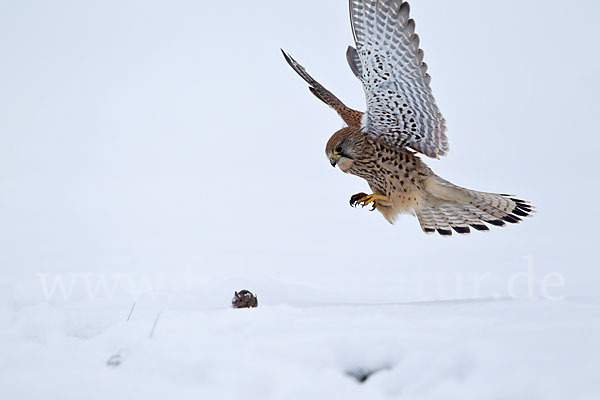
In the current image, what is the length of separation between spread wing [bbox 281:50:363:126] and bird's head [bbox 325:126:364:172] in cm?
19

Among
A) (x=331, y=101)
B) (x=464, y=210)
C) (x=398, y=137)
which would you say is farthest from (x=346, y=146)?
(x=464, y=210)

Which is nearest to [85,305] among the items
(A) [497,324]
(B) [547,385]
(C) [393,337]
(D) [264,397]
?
(D) [264,397]

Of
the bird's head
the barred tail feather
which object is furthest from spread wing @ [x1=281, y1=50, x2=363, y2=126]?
the barred tail feather

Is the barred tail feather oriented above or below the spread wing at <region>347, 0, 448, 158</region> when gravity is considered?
below

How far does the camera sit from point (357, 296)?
3.38 meters

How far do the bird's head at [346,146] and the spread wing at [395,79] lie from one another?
12cm

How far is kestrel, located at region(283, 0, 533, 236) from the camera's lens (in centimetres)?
269

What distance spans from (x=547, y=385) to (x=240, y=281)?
2.25 meters

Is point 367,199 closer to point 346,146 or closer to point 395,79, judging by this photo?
point 346,146

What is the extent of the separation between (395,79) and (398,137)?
0.43 m

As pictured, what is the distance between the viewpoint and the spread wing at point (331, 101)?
3.53m

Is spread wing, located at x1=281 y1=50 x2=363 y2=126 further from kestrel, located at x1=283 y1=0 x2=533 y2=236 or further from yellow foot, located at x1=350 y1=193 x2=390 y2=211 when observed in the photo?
yellow foot, located at x1=350 y1=193 x2=390 y2=211

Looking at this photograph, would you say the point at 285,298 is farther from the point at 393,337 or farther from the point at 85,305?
the point at 393,337

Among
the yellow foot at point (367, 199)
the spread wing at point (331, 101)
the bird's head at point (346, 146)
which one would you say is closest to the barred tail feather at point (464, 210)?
the yellow foot at point (367, 199)
